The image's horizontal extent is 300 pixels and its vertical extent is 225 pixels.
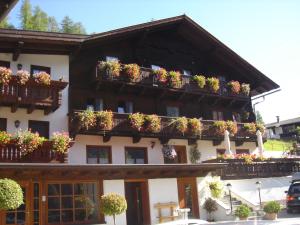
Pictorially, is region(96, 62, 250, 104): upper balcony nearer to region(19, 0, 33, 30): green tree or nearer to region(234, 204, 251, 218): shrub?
region(234, 204, 251, 218): shrub

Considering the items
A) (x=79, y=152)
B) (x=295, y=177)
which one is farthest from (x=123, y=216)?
(x=295, y=177)

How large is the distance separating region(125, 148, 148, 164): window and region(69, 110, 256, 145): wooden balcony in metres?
0.69

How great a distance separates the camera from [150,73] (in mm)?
24797

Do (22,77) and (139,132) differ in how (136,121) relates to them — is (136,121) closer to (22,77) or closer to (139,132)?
(139,132)

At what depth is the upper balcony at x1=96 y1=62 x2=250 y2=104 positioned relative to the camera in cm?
2311

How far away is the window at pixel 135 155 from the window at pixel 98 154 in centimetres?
123

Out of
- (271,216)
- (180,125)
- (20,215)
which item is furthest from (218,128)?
(20,215)

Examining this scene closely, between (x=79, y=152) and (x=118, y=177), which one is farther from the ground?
(x=79, y=152)

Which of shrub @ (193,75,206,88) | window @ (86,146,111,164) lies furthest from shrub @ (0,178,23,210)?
shrub @ (193,75,206,88)

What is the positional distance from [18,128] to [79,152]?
11.3ft

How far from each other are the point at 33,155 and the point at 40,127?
2710 millimetres

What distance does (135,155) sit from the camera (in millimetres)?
23500

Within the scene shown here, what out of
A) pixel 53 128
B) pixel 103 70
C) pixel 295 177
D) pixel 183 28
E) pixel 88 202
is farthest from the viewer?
pixel 183 28

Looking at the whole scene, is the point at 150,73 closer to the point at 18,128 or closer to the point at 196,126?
the point at 196,126
